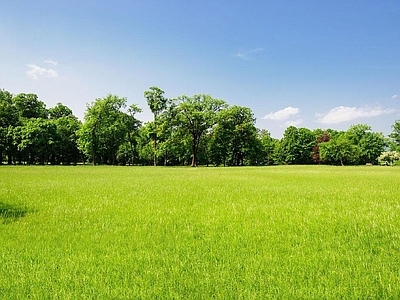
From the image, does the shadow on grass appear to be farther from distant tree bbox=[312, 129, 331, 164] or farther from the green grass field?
distant tree bbox=[312, 129, 331, 164]

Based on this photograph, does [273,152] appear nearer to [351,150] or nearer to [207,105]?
[351,150]

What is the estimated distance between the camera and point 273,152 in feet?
348

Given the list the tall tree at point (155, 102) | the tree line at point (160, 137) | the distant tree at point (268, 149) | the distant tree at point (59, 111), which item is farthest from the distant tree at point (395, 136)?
the distant tree at point (59, 111)

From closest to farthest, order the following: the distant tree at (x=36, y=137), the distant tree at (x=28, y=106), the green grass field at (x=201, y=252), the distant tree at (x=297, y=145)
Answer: the green grass field at (x=201, y=252)
the distant tree at (x=36, y=137)
the distant tree at (x=28, y=106)
the distant tree at (x=297, y=145)

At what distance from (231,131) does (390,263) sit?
73373mm

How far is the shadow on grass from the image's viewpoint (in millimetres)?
9147

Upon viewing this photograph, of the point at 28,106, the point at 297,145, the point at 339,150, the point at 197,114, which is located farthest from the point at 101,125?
the point at 339,150

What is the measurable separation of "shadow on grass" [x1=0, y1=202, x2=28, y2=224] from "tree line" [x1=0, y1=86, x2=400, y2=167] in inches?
2237

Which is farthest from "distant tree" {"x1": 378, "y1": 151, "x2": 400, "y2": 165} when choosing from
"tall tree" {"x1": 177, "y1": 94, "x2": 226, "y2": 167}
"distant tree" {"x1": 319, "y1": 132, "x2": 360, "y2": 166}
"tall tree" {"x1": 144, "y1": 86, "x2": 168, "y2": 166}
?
"tall tree" {"x1": 144, "y1": 86, "x2": 168, "y2": 166}

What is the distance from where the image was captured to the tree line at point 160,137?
230 ft

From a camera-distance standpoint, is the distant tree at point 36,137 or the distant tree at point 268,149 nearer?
the distant tree at point 36,137

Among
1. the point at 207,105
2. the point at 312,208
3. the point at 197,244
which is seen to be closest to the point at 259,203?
the point at 312,208

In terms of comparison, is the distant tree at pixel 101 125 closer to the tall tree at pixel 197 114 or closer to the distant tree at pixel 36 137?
the distant tree at pixel 36 137

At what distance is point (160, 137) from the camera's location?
70688 mm
